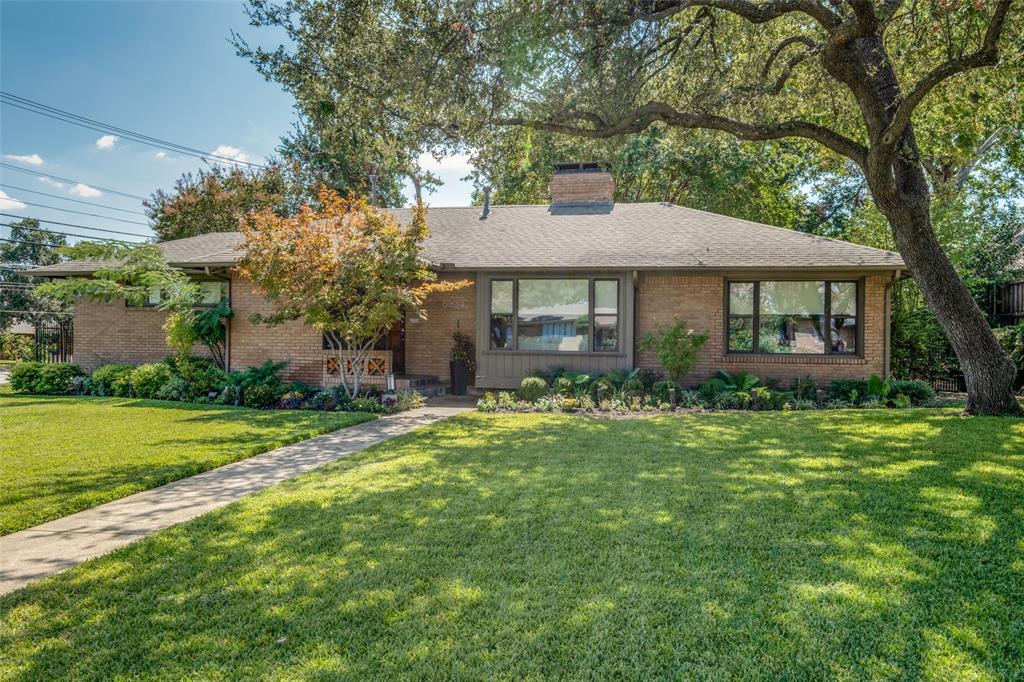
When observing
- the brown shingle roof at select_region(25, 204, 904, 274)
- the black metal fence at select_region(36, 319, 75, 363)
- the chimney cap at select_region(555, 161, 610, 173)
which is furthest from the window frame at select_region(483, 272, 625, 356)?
the black metal fence at select_region(36, 319, 75, 363)

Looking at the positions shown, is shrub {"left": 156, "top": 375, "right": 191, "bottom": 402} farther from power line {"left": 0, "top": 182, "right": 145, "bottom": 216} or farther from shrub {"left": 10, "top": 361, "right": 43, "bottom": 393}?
power line {"left": 0, "top": 182, "right": 145, "bottom": 216}

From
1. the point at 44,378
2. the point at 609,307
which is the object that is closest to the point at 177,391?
the point at 44,378

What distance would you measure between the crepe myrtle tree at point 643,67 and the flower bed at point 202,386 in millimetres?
4893

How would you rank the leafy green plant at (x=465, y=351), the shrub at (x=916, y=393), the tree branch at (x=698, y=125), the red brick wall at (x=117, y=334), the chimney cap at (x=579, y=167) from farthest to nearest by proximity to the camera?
the chimney cap at (x=579, y=167) < the red brick wall at (x=117, y=334) < the leafy green plant at (x=465, y=351) < the shrub at (x=916, y=393) < the tree branch at (x=698, y=125)

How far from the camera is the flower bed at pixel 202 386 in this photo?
10883 mm

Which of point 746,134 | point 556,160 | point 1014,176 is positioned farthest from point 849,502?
point 1014,176

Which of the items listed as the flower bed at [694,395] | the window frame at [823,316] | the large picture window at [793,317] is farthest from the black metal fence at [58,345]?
the large picture window at [793,317]

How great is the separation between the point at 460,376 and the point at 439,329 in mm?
1264

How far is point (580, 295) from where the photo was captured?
12852mm

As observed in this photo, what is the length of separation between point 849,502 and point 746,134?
6804 millimetres

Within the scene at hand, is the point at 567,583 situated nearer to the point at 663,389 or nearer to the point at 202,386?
the point at 663,389

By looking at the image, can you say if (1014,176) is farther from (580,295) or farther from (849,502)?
(849,502)

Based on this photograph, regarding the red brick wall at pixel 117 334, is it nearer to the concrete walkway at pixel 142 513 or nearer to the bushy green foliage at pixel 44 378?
the bushy green foliage at pixel 44 378

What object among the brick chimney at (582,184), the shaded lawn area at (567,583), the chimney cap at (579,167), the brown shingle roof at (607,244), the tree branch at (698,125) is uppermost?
the chimney cap at (579,167)
